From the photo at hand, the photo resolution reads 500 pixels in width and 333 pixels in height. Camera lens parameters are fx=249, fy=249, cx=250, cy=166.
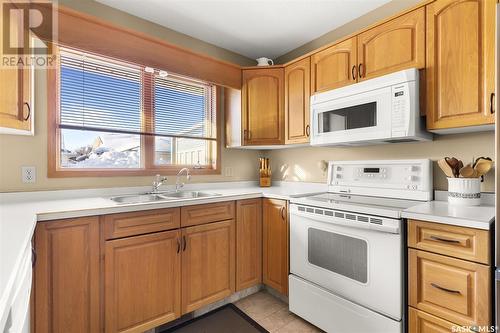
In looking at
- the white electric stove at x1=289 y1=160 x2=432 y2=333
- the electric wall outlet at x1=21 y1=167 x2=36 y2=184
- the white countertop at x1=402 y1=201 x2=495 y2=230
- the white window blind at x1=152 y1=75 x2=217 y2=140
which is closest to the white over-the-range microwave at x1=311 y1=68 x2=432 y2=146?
the white electric stove at x1=289 y1=160 x2=432 y2=333

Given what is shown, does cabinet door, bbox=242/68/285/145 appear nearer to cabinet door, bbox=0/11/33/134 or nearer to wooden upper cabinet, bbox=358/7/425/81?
wooden upper cabinet, bbox=358/7/425/81

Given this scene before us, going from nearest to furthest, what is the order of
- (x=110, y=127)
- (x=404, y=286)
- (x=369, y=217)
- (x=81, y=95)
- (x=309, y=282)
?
(x=404, y=286) < (x=369, y=217) < (x=309, y=282) < (x=81, y=95) < (x=110, y=127)

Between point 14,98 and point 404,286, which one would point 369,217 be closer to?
point 404,286

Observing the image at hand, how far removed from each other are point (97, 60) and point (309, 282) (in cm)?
246

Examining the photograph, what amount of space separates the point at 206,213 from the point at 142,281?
0.62 m

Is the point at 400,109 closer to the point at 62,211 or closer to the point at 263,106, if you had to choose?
the point at 263,106

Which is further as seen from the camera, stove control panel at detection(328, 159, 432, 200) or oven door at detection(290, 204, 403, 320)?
stove control panel at detection(328, 159, 432, 200)

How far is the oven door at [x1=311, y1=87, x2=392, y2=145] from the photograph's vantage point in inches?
67.4

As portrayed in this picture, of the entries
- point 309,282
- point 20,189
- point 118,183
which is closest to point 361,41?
point 309,282

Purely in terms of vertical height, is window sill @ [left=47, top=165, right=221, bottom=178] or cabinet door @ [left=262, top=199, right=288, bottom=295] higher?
window sill @ [left=47, top=165, right=221, bottom=178]

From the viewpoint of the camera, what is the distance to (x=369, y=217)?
4.95ft

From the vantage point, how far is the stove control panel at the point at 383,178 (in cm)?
178

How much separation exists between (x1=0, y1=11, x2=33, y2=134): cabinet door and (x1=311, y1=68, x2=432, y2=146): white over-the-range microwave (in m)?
2.00

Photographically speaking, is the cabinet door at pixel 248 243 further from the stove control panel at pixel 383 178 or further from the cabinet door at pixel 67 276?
the cabinet door at pixel 67 276
